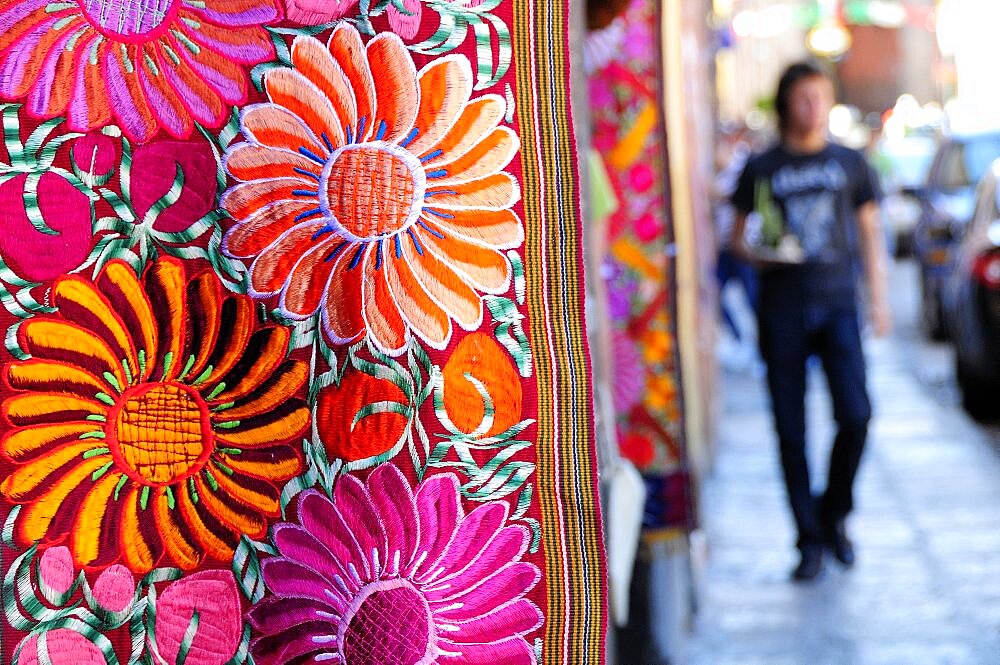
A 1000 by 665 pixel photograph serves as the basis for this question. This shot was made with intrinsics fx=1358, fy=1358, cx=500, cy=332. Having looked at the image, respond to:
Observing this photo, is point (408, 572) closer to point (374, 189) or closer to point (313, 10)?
point (374, 189)

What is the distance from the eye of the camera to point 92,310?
174 cm

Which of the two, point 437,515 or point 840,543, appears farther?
point 840,543

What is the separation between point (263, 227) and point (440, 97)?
0.29m

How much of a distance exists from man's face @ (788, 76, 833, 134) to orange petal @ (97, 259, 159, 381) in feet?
10.8

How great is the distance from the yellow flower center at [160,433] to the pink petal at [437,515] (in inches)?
11.5

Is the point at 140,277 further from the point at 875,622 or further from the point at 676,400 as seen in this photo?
the point at 875,622

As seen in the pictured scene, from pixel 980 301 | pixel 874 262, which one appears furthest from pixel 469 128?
pixel 980 301

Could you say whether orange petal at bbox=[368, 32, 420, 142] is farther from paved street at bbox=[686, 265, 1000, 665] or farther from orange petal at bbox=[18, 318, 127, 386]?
paved street at bbox=[686, 265, 1000, 665]

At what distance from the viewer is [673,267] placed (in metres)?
4.25

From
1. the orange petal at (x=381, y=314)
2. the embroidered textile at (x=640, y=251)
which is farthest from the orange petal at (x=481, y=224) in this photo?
the embroidered textile at (x=640, y=251)

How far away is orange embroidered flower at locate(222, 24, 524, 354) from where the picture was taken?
1783 mm

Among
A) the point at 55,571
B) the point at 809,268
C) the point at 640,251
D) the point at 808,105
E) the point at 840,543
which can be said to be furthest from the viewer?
the point at 840,543

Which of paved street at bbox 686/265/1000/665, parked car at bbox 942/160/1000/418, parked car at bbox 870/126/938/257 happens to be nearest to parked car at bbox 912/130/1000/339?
parked car at bbox 942/160/1000/418

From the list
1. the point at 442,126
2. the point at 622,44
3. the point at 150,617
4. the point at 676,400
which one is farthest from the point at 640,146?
the point at 150,617
